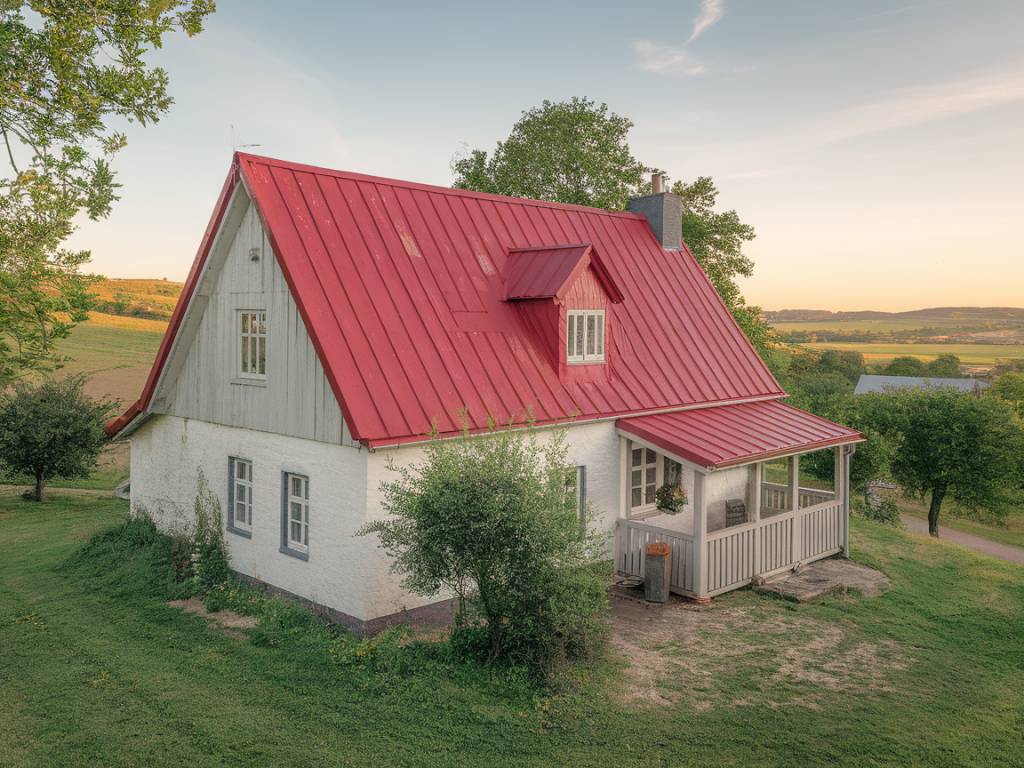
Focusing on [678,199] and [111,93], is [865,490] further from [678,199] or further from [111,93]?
[111,93]

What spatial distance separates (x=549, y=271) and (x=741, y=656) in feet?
25.4

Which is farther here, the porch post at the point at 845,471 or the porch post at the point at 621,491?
the porch post at the point at 845,471

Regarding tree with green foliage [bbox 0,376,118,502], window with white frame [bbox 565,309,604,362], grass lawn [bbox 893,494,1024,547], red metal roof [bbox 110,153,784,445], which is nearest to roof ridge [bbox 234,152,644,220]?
red metal roof [bbox 110,153,784,445]

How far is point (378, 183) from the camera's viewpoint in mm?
15344

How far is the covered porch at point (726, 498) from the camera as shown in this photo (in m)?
14.0

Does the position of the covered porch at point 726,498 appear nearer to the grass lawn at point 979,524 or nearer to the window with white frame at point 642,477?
the window with white frame at point 642,477

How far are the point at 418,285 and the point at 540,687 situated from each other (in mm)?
7317

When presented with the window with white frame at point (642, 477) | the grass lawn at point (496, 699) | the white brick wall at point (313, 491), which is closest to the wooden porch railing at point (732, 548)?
the white brick wall at point (313, 491)

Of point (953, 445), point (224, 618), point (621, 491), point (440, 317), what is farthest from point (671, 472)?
point (953, 445)

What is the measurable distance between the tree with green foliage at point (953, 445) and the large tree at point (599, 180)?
694 cm

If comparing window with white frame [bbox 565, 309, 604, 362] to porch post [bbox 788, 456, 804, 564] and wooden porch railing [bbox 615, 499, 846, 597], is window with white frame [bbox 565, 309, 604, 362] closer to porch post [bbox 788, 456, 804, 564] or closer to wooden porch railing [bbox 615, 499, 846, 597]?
wooden porch railing [bbox 615, 499, 846, 597]

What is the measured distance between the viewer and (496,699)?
948cm

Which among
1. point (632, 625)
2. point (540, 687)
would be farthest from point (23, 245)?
point (632, 625)

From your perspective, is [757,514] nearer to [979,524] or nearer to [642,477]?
[642,477]
